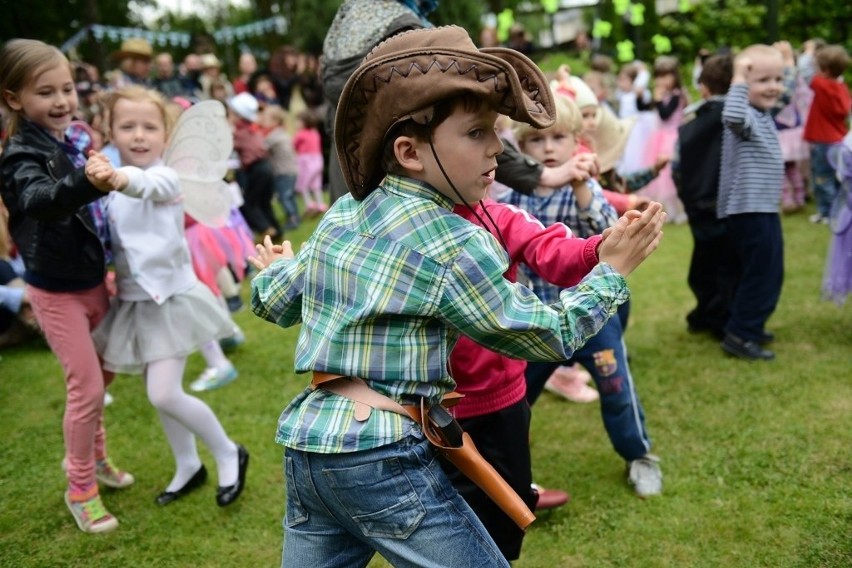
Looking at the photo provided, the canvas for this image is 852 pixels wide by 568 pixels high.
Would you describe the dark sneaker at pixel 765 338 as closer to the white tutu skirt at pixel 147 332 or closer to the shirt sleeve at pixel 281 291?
the white tutu skirt at pixel 147 332

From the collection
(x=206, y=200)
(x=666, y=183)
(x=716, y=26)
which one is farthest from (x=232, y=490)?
(x=716, y=26)

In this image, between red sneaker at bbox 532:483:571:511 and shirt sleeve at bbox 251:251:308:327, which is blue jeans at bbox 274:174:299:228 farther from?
shirt sleeve at bbox 251:251:308:327

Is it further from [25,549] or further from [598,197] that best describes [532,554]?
[25,549]

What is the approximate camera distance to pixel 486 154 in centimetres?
175

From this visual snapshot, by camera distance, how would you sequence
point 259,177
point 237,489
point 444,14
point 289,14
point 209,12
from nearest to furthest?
point 237,489, point 259,177, point 444,14, point 289,14, point 209,12

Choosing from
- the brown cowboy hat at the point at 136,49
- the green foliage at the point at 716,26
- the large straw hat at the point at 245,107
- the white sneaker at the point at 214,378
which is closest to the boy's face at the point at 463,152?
the white sneaker at the point at 214,378

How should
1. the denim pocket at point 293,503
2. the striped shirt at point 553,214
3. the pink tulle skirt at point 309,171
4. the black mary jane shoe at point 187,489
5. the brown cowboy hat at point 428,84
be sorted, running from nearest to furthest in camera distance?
1. the brown cowboy hat at point 428,84
2. the denim pocket at point 293,503
3. the striped shirt at point 553,214
4. the black mary jane shoe at point 187,489
5. the pink tulle skirt at point 309,171

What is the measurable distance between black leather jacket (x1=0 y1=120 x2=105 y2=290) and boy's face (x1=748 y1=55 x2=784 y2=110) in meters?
3.79

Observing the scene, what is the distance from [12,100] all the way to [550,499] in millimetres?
2787

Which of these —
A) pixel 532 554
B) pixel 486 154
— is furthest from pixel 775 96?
pixel 486 154

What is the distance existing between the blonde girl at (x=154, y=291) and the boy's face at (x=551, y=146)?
5.15 feet

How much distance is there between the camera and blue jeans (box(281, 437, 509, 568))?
1.70 m

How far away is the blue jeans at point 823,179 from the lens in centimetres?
815

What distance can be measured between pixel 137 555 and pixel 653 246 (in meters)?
2.59
